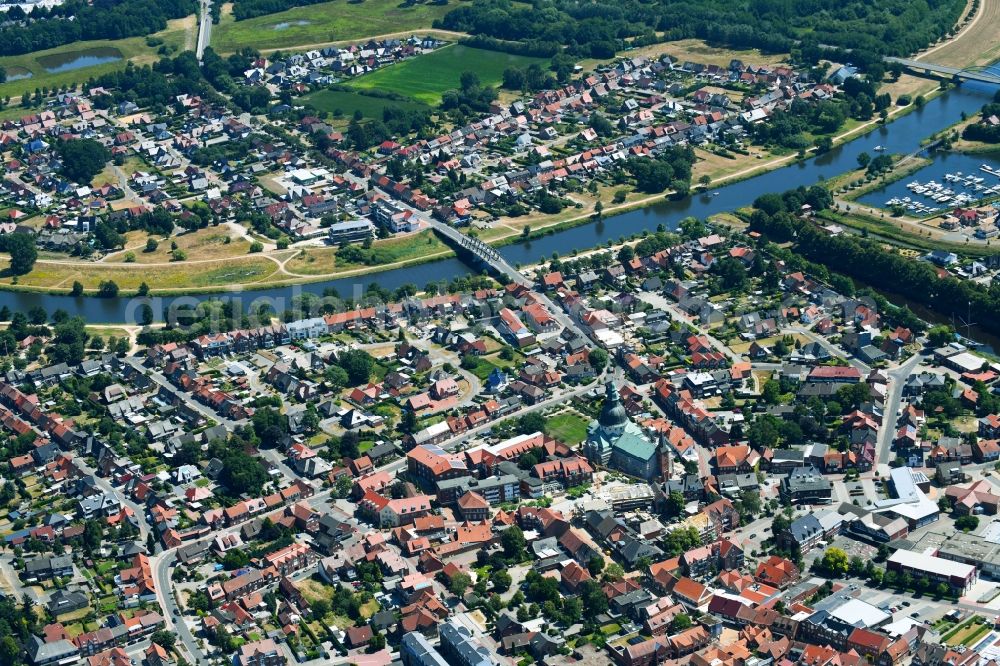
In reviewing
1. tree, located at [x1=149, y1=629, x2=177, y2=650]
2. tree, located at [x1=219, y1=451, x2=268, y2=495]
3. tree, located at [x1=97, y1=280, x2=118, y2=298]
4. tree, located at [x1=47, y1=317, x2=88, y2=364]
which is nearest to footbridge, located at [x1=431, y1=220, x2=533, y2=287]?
tree, located at [x1=97, y1=280, x2=118, y2=298]

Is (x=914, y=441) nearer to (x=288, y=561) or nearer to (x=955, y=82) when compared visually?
(x=288, y=561)

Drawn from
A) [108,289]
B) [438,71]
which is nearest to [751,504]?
[108,289]

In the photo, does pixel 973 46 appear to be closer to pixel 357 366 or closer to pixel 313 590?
pixel 357 366

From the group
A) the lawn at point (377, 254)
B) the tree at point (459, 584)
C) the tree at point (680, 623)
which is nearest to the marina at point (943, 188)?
the lawn at point (377, 254)

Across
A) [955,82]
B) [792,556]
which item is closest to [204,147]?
[955,82]

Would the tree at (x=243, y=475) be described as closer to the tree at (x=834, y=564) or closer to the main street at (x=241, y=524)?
the main street at (x=241, y=524)
